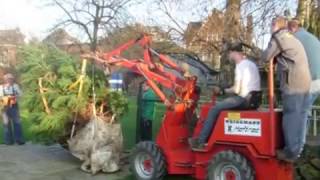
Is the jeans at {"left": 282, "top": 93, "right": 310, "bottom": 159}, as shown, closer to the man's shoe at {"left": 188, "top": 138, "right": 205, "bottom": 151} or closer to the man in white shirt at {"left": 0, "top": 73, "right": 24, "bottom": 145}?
the man's shoe at {"left": 188, "top": 138, "right": 205, "bottom": 151}

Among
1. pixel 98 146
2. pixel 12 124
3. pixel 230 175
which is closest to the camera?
pixel 230 175

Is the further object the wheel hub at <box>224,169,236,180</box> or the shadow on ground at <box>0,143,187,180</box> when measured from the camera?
the shadow on ground at <box>0,143,187,180</box>

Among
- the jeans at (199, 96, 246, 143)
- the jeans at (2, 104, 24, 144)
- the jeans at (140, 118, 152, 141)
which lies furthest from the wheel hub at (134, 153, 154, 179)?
the jeans at (2, 104, 24, 144)

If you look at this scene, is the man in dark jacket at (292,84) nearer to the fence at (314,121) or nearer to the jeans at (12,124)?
the fence at (314,121)

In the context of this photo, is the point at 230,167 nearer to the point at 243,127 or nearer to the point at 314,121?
the point at 243,127

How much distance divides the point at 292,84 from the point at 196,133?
1.90m

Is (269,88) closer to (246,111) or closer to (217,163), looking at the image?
(246,111)

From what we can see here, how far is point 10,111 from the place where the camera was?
1453 centimetres

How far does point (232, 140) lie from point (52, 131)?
13.2ft

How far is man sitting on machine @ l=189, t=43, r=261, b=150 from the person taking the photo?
25.5 feet

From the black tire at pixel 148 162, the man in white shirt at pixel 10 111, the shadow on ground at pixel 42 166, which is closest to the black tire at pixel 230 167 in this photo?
the black tire at pixel 148 162

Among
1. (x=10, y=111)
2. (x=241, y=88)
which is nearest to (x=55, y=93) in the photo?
(x=241, y=88)

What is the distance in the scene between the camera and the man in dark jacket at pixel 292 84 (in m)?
7.14

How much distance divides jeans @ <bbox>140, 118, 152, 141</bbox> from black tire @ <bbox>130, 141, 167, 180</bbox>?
8.42ft
